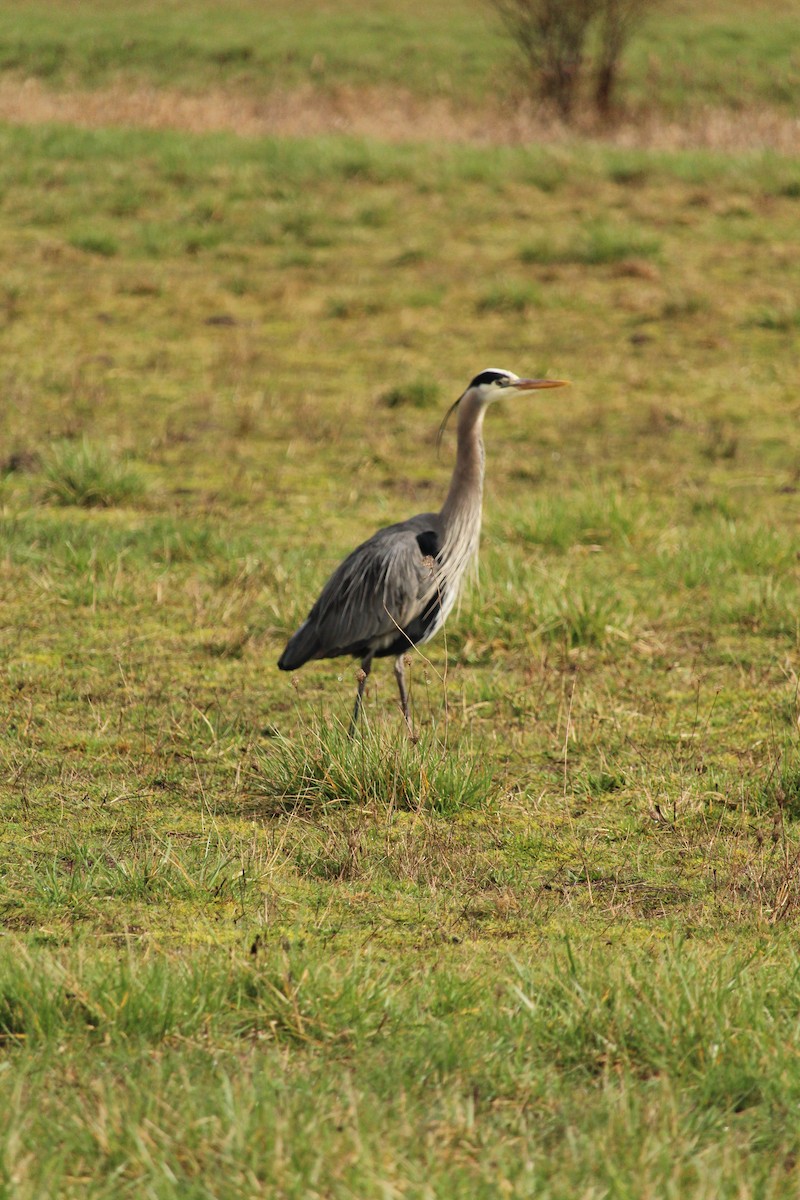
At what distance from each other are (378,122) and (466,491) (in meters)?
16.2

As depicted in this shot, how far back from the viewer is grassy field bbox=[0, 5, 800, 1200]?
3158mm

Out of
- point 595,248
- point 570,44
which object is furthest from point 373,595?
point 570,44

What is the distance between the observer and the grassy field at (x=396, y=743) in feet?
10.4

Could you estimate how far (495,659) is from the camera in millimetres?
6820

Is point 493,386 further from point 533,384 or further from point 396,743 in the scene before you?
point 396,743

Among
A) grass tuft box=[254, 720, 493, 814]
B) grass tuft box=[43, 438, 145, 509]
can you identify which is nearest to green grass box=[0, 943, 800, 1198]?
grass tuft box=[254, 720, 493, 814]

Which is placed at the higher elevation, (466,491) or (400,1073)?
(466,491)

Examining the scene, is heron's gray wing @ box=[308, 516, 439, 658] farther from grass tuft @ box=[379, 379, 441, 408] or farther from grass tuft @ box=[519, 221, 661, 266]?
grass tuft @ box=[519, 221, 661, 266]

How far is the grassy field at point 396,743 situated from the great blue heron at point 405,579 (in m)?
0.24

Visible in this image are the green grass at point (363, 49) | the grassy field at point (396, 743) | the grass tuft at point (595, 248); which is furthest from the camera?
the green grass at point (363, 49)

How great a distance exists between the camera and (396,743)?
5039mm

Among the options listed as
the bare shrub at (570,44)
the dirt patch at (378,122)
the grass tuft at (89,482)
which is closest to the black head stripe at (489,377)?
the grass tuft at (89,482)

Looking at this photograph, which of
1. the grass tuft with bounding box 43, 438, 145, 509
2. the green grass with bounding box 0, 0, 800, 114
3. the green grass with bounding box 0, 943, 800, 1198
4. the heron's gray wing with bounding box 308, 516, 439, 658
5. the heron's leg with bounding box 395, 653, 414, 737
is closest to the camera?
the green grass with bounding box 0, 943, 800, 1198

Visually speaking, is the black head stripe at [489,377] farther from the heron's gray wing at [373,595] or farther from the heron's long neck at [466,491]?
the heron's gray wing at [373,595]
